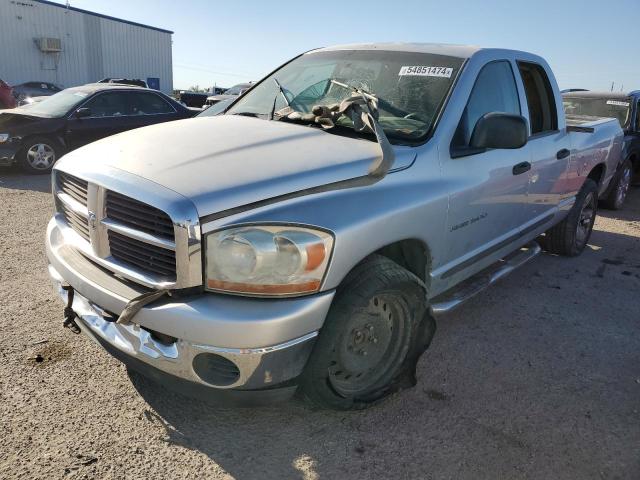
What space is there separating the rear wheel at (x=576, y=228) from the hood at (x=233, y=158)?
3.33 metres

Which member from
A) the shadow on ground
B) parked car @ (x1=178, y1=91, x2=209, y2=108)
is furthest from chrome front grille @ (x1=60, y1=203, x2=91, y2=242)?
parked car @ (x1=178, y1=91, x2=209, y2=108)

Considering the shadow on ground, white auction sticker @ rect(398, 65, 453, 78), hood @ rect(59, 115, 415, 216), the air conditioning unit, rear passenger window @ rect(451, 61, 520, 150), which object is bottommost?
the shadow on ground

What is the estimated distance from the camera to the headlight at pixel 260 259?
2078mm

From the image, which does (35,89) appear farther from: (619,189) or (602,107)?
(619,189)

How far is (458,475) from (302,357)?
892 mm

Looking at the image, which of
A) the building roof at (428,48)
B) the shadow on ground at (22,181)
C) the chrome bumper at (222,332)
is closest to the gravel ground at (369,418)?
the chrome bumper at (222,332)

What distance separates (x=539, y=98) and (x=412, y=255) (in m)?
2.37

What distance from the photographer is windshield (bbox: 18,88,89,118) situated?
913cm

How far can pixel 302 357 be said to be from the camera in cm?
221

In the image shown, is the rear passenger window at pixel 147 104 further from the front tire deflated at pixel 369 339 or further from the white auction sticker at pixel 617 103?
the front tire deflated at pixel 369 339

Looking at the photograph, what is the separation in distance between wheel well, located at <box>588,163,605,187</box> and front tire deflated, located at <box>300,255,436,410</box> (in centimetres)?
385

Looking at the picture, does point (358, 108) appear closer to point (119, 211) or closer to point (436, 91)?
point (436, 91)

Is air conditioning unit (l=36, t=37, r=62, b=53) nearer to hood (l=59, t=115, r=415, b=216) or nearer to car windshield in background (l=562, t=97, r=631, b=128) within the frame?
car windshield in background (l=562, t=97, r=631, b=128)

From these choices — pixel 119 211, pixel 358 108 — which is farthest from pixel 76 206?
pixel 358 108
